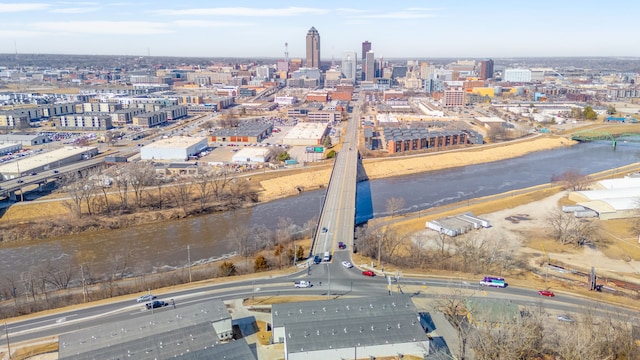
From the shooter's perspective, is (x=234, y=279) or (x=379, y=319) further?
(x=234, y=279)

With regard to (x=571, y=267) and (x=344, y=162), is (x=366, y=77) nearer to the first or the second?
(x=344, y=162)

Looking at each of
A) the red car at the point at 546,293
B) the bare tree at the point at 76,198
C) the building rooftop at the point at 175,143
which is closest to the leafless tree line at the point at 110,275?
the bare tree at the point at 76,198

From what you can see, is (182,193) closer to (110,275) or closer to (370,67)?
(110,275)

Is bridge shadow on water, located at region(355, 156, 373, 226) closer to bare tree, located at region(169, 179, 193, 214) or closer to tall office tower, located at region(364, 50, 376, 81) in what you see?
bare tree, located at region(169, 179, 193, 214)

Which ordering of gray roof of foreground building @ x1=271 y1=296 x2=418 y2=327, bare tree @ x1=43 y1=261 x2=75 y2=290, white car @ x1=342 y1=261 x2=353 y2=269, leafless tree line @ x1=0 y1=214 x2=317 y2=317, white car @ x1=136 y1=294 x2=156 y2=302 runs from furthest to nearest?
white car @ x1=342 y1=261 x2=353 y2=269, bare tree @ x1=43 y1=261 x2=75 y2=290, leafless tree line @ x1=0 y1=214 x2=317 y2=317, white car @ x1=136 y1=294 x2=156 y2=302, gray roof of foreground building @ x1=271 y1=296 x2=418 y2=327

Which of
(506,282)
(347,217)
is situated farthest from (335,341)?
(347,217)

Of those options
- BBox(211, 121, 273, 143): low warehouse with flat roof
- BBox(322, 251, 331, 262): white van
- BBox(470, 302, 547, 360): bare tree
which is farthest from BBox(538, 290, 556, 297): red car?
BBox(211, 121, 273, 143): low warehouse with flat roof
